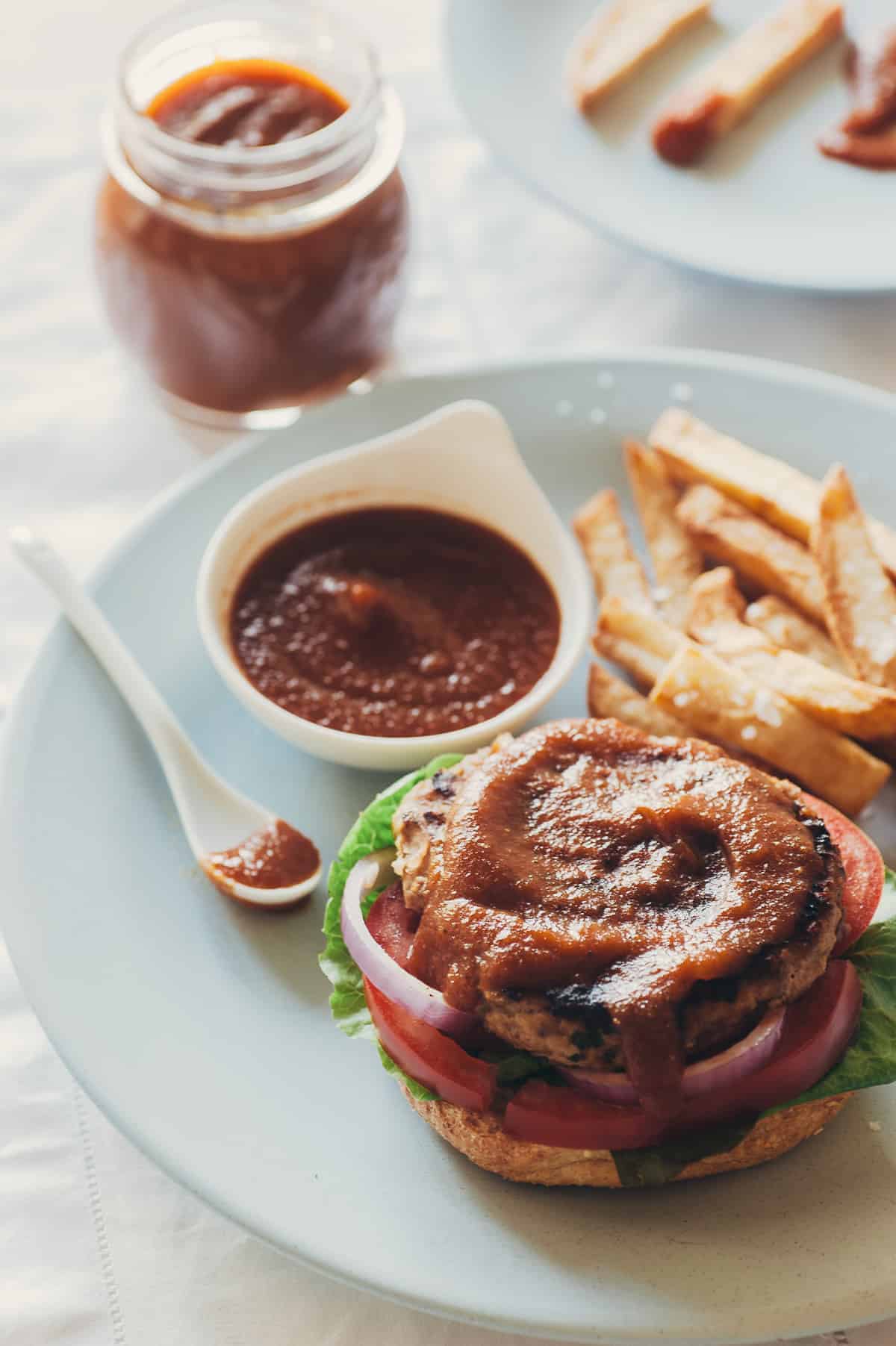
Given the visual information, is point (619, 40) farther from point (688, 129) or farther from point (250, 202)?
point (250, 202)

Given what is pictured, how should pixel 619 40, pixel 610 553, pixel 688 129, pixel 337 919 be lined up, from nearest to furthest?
pixel 337 919 < pixel 610 553 < pixel 688 129 < pixel 619 40

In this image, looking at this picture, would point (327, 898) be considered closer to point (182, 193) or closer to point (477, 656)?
point (477, 656)

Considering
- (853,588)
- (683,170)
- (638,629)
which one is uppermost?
(683,170)

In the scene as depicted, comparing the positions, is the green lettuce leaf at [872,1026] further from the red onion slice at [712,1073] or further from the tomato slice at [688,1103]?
the red onion slice at [712,1073]

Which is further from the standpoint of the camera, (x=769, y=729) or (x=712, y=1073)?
(x=769, y=729)

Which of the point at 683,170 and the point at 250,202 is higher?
the point at 683,170

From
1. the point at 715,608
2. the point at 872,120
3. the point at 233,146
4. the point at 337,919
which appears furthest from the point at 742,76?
the point at 337,919

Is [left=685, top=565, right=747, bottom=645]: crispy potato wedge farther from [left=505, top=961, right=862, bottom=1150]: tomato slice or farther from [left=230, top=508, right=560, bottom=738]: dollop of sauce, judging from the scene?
[left=505, top=961, right=862, bottom=1150]: tomato slice

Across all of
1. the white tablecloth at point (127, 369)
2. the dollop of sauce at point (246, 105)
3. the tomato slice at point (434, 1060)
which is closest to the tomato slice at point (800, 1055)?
the tomato slice at point (434, 1060)
